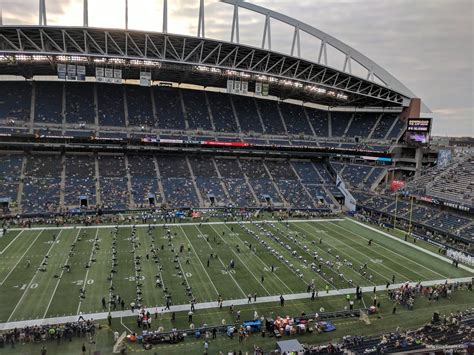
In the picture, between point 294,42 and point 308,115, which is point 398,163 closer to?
point 308,115

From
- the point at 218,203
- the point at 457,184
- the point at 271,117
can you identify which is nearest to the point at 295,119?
the point at 271,117

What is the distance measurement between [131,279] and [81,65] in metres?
38.4

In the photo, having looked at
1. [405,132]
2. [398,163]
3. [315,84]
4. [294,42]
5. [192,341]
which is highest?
[294,42]

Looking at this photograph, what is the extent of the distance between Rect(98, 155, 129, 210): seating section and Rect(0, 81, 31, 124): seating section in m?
13.3

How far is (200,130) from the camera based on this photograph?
62.8 m

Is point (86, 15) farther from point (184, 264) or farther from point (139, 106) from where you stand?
point (184, 264)

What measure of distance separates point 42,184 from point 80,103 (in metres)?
18.3

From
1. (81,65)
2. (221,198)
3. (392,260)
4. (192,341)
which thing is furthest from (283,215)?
(81,65)

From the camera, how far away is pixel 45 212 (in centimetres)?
4294

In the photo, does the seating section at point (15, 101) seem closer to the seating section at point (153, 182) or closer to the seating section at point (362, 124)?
the seating section at point (153, 182)

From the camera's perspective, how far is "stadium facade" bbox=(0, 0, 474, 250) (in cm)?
4759

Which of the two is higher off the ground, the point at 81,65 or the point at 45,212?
the point at 81,65

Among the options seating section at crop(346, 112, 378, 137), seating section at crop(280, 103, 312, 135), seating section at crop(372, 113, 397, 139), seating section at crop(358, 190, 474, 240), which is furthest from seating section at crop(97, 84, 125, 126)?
seating section at crop(372, 113, 397, 139)

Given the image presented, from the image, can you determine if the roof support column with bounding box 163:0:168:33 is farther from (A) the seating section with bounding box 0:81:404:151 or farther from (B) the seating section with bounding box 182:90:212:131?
(B) the seating section with bounding box 182:90:212:131
